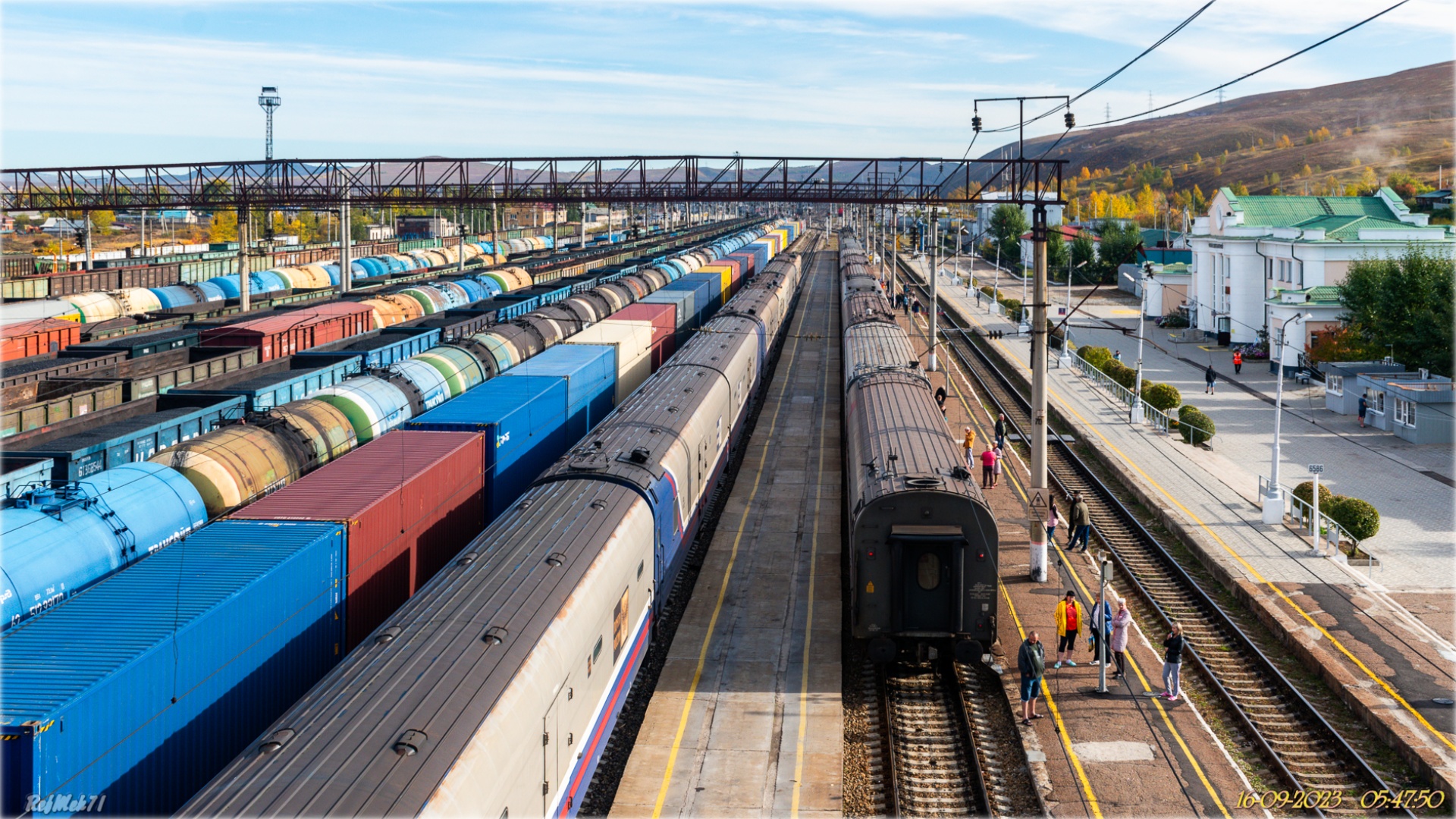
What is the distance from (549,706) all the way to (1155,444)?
108ft

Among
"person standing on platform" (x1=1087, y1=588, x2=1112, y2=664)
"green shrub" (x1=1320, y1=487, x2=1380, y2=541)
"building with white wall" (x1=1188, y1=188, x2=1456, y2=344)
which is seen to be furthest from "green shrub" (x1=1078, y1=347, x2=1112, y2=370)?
"person standing on platform" (x1=1087, y1=588, x2=1112, y2=664)

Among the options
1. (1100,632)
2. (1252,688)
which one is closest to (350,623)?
(1100,632)

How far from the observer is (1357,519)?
27.5 metres

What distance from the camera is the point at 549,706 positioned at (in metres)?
12.5

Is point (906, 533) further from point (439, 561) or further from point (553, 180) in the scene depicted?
point (553, 180)

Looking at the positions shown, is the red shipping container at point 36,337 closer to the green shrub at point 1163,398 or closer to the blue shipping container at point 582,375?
the blue shipping container at point 582,375

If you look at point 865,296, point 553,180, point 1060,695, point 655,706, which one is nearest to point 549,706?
point 655,706

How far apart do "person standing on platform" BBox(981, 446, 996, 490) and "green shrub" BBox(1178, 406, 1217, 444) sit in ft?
37.6

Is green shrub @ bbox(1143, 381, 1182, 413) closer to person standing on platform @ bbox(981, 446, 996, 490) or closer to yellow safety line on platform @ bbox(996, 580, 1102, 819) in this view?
person standing on platform @ bbox(981, 446, 996, 490)

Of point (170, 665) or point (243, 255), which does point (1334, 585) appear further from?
point (243, 255)

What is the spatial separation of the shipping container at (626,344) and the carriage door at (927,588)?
16.7 meters

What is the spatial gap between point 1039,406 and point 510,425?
11.7 meters

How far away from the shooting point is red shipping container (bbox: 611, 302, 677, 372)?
41531 mm

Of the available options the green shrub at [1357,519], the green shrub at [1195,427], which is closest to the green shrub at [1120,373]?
the green shrub at [1195,427]
